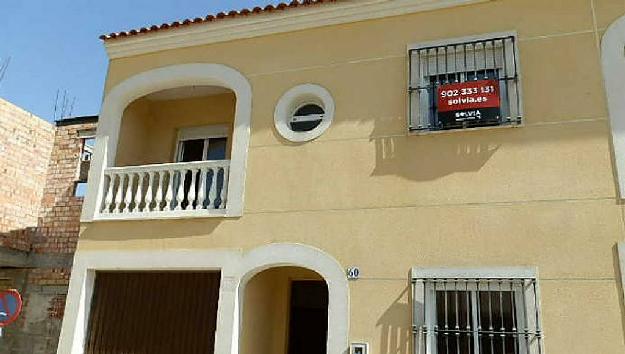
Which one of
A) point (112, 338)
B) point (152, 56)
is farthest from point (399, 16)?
point (112, 338)

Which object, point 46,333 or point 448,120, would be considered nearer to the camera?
point 448,120

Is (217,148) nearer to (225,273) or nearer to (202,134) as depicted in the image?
(202,134)

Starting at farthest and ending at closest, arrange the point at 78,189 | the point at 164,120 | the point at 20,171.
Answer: the point at 78,189
the point at 20,171
the point at 164,120

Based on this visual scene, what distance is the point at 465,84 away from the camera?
736 cm

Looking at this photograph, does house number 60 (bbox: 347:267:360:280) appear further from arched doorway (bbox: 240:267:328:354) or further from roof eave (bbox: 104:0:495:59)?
roof eave (bbox: 104:0:495:59)

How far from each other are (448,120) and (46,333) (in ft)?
31.3

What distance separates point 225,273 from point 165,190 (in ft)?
7.00

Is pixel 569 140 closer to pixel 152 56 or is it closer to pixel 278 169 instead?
pixel 278 169

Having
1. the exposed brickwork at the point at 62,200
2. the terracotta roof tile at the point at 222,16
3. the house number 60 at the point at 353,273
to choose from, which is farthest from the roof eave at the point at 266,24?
the exposed brickwork at the point at 62,200

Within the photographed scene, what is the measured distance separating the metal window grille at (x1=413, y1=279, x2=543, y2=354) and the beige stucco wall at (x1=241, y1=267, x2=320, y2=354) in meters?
2.57

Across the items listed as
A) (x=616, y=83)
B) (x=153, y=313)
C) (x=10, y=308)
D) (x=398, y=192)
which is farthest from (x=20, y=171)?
(x=616, y=83)

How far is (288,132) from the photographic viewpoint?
8164 mm

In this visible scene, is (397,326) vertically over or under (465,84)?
under

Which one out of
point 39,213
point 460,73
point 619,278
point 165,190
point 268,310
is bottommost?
point 268,310
